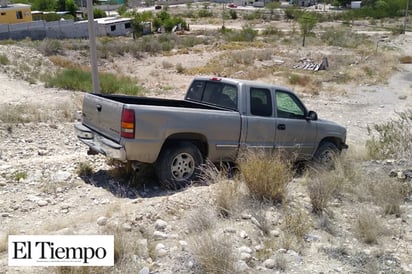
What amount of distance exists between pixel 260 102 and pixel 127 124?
261 centimetres

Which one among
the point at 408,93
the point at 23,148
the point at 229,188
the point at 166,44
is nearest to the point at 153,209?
the point at 229,188

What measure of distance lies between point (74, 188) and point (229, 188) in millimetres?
2655

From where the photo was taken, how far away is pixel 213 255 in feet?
12.5

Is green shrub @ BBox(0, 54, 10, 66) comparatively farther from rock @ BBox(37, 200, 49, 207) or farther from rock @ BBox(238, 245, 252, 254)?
rock @ BBox(238, 245, 252, 254)

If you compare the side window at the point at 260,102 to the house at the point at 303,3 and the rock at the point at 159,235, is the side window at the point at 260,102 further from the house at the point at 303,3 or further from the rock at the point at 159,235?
the house at the point at 303,3

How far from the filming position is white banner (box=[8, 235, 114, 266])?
3.71 m

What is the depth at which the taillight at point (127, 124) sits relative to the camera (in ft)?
19.6

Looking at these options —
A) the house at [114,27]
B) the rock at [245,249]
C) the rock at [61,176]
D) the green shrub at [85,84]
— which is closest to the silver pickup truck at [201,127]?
the rock at [61,176]

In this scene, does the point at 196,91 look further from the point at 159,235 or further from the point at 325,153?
the point at 159,235

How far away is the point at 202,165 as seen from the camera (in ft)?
21.7

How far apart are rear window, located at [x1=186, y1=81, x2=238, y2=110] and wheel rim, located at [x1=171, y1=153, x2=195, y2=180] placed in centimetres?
128

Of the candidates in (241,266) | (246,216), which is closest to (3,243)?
(241,266)

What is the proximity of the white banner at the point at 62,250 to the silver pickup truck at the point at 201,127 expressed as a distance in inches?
86.3

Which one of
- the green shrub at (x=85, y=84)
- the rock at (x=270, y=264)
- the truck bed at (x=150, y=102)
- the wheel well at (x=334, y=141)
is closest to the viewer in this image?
the rock at (x=270, y=264)
